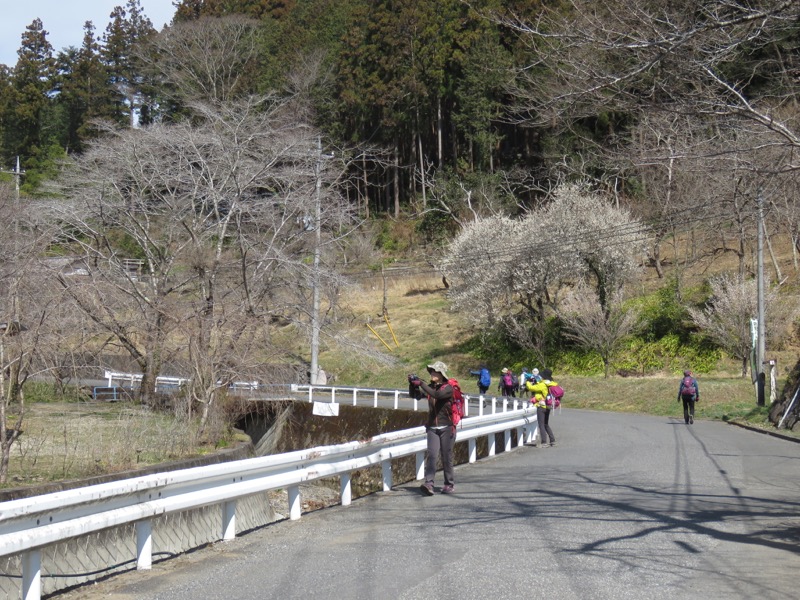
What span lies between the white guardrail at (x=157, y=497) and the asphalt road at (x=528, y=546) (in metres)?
0.42

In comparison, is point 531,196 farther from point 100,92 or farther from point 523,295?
point 100,92

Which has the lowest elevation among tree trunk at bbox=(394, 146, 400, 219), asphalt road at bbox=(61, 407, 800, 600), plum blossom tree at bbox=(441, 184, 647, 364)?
asphalt road at bbox=(61, 407, 800, 600)

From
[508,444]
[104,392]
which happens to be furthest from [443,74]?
[508,444]

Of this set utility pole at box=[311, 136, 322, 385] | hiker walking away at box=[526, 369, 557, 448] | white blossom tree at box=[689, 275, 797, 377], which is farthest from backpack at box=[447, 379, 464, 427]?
white blossom tree at box=[689, 275, 797, 377]

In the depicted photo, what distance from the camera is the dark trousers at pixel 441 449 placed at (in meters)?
11.4

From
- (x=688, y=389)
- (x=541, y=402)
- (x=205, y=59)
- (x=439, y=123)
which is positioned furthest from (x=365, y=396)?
(x=439, y=123)

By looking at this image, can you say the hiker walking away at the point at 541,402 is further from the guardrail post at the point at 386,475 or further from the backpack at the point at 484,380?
the backpack at the point at 484,380

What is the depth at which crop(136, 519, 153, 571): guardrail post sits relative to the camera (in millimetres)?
7406

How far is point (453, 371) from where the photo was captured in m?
48.0

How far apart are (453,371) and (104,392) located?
1958 cm

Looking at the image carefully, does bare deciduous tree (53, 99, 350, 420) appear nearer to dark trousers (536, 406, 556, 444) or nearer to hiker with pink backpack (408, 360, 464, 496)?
dark trousers (536, 406, 556, 444)

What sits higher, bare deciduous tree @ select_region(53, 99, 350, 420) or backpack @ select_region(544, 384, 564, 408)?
bare deciduous tree @ select_region(53, 99, 350, 420)

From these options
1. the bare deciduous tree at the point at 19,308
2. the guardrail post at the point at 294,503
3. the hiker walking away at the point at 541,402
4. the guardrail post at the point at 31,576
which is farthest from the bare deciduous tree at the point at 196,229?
the guardrail post at the point at 31,576

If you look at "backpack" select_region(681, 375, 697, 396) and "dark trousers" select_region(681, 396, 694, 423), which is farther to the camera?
"dark trousers" select_region(681, 396, 694, 423)
